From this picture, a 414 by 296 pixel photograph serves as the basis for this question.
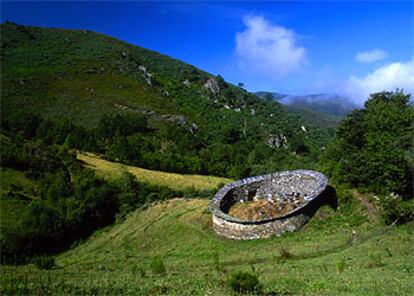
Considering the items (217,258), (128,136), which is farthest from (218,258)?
(128,136)

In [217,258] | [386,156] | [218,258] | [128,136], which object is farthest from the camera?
[128,136]

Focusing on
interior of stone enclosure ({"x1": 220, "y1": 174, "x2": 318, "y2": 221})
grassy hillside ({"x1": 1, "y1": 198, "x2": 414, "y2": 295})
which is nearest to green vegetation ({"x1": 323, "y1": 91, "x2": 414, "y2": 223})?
grassy hillside ({"x1": 1, "y1": 198, "x2": 414, "y2": 295})

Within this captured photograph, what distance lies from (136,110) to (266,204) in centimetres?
7709

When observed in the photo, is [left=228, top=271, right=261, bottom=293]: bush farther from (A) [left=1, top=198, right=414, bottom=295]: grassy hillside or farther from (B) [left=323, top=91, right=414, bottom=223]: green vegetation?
(B) [left=323, top=91, right=414, bottom=223]: green vegetation

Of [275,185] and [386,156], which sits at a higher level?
[386,156]

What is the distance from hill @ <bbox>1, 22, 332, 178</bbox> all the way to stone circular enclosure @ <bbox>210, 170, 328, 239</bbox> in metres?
38.2

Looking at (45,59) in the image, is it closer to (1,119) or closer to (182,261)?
(1,119)

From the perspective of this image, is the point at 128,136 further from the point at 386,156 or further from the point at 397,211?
the point at 397,211

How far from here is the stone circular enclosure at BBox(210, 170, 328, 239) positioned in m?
26.3

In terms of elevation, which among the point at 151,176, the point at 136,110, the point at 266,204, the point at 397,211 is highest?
the point at 136,110

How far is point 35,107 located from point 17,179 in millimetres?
54265

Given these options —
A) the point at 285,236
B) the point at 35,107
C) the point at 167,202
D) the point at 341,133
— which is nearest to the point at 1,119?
the point at 35,107

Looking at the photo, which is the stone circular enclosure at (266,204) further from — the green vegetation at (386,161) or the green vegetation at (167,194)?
the green vegetation at (386,161)

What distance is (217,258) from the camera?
22516mm
